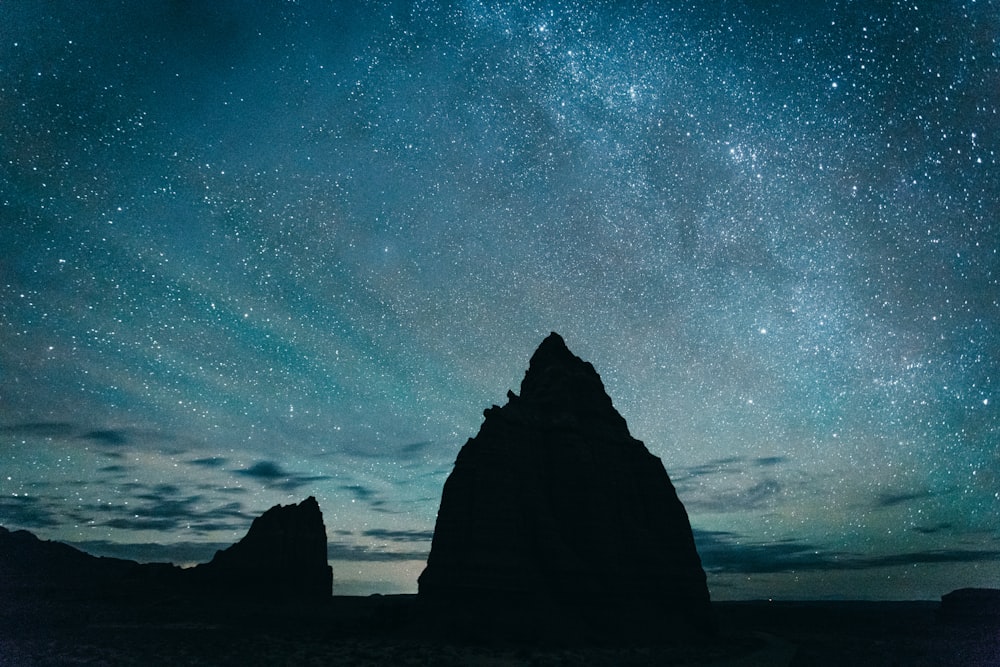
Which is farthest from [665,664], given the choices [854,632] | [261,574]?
[261,574]

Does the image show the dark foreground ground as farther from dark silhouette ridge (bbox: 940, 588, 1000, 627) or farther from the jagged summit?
dark silhouette ridge (bbox: 940, 588, 1000, 627)

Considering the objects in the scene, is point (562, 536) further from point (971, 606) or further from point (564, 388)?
point (971, 606)

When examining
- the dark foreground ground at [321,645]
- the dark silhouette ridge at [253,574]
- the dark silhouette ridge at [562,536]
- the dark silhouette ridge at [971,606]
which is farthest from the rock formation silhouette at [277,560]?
the dark silhouette ridge at [971,606]

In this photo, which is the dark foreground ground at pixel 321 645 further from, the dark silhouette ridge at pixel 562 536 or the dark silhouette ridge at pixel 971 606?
the dark silhouette ridge at pixel 971 606

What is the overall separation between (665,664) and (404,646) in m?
18.2

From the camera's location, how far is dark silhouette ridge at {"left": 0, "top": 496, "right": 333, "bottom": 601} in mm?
88188

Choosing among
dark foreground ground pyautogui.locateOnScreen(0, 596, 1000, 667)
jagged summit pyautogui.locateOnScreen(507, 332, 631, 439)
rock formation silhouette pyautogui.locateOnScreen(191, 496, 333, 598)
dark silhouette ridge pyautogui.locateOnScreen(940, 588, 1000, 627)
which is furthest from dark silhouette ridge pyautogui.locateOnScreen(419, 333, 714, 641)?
dark silhouette ridge pyautogui.locateOnScreen(940, 588, 1000, 627)

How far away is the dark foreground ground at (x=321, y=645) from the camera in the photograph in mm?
38281

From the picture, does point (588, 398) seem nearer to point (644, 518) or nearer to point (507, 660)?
point (644, 518)

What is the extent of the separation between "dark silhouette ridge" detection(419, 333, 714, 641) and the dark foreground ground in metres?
2.99

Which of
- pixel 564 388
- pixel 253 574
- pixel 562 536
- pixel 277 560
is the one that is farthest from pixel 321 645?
pixel 277 560

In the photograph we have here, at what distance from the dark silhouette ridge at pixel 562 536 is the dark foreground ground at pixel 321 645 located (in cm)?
299

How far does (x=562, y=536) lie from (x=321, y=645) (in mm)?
21036

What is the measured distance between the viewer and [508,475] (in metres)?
50.3
